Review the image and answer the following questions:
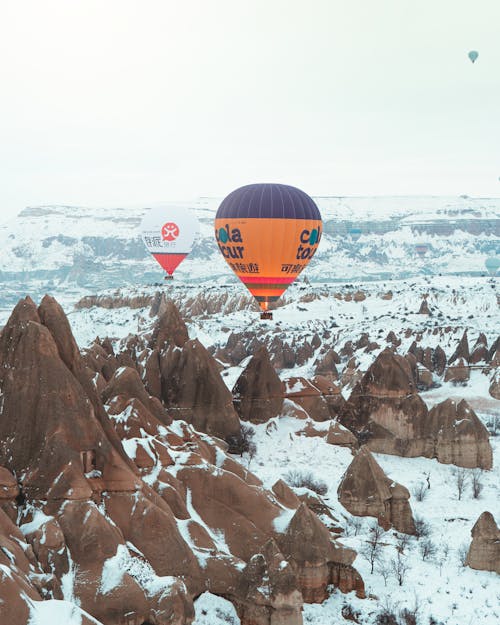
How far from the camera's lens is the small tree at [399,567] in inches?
1302

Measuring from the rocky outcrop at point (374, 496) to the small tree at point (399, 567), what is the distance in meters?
4.29

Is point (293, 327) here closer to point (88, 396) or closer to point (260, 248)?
point (260, 248)

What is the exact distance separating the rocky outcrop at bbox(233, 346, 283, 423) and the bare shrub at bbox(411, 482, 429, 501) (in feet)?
32.1

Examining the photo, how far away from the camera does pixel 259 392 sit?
174ft

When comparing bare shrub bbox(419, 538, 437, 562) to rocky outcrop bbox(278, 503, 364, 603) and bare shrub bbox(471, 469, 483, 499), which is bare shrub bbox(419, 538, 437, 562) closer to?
rocky outcrop bbox(278, 503, 364, 603)

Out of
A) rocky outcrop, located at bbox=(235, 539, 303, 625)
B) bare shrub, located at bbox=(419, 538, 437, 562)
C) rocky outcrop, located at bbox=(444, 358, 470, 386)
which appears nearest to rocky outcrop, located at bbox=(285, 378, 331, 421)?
bare shrub, located at bbox=(419, 538, 437, 562)

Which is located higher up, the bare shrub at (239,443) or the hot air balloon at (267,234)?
the hot air balloon at (267,234)

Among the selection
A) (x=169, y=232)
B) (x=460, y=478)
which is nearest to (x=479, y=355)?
(x=169, y=232)

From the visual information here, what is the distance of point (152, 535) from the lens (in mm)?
26688

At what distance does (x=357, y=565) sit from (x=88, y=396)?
1296cm

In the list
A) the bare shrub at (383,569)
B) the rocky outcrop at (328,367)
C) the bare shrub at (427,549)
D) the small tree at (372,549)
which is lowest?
the rocky outcrop at (328,367)

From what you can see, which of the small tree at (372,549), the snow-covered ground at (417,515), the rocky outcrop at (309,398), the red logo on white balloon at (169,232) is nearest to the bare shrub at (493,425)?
the snow-covered ground at (417,515)

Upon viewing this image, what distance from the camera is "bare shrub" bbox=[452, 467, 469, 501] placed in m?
46.2

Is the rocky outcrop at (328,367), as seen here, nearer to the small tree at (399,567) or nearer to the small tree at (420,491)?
the small tree at (420,491)
